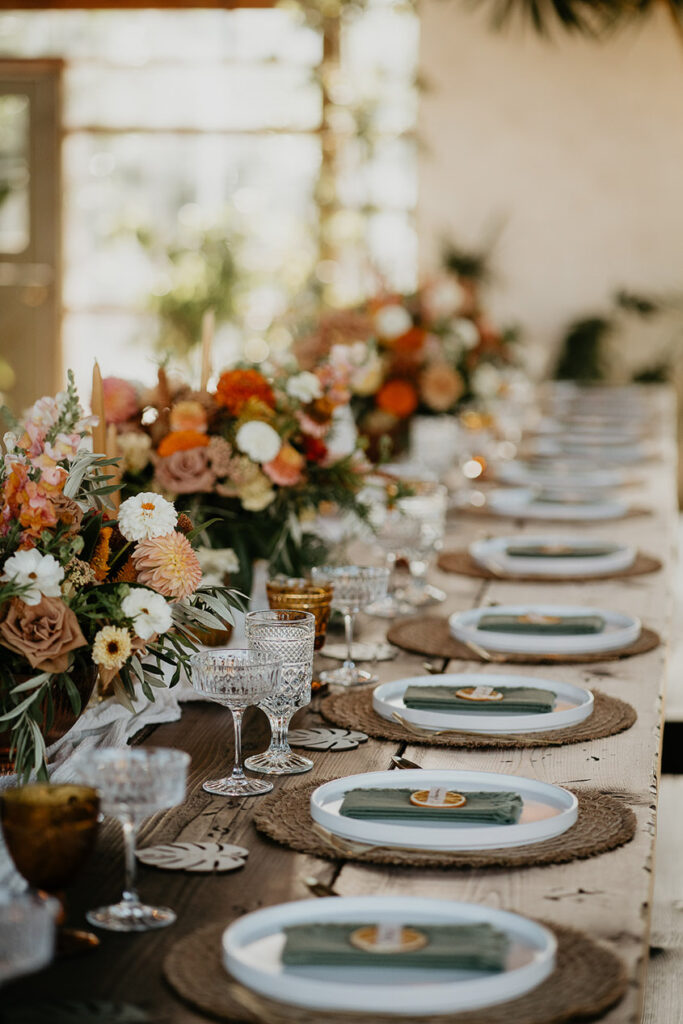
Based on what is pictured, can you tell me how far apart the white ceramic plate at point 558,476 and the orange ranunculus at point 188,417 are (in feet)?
6.22

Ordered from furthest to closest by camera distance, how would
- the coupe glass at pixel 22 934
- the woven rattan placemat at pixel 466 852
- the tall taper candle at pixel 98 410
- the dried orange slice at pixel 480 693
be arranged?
the tall taper candle at pixel 98 410 < the dried orange slice at pixel 480 693 < the woven rattan placemat at pixel 466 852 < the coupe glass at pixel 22 934

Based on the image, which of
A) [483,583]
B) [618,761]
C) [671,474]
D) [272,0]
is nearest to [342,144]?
[272,0]

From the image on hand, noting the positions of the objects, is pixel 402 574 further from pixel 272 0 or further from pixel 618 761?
pixel 272 0

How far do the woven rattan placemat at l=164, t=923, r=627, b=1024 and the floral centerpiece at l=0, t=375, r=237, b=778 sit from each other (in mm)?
380

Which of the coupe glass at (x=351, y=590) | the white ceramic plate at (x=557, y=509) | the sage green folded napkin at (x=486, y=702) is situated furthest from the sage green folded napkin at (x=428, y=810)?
the white ceramic plate at (x=557, y=509)

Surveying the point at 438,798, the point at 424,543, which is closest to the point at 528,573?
the point at 424,543

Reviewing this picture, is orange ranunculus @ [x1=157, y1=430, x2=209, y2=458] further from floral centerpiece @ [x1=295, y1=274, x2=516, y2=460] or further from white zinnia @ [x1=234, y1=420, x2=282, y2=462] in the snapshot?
floral centerpiece @ [x1=295, y1=274, x2=516, y2=460]

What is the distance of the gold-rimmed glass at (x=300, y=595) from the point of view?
1948 mm

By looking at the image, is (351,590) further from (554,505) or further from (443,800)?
(554,505)

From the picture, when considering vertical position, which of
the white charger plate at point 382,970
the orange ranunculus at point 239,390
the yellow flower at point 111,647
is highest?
the orange ranunculus at point 239,390

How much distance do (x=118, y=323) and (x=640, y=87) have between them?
11.1 feet

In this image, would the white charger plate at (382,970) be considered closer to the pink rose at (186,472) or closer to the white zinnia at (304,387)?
the pink rose at (186,472)

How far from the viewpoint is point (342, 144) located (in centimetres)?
820

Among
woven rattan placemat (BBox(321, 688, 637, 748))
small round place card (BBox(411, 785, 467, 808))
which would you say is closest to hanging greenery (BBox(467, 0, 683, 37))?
woven rattan placemat (BBox(321, 688, 637, 748))
